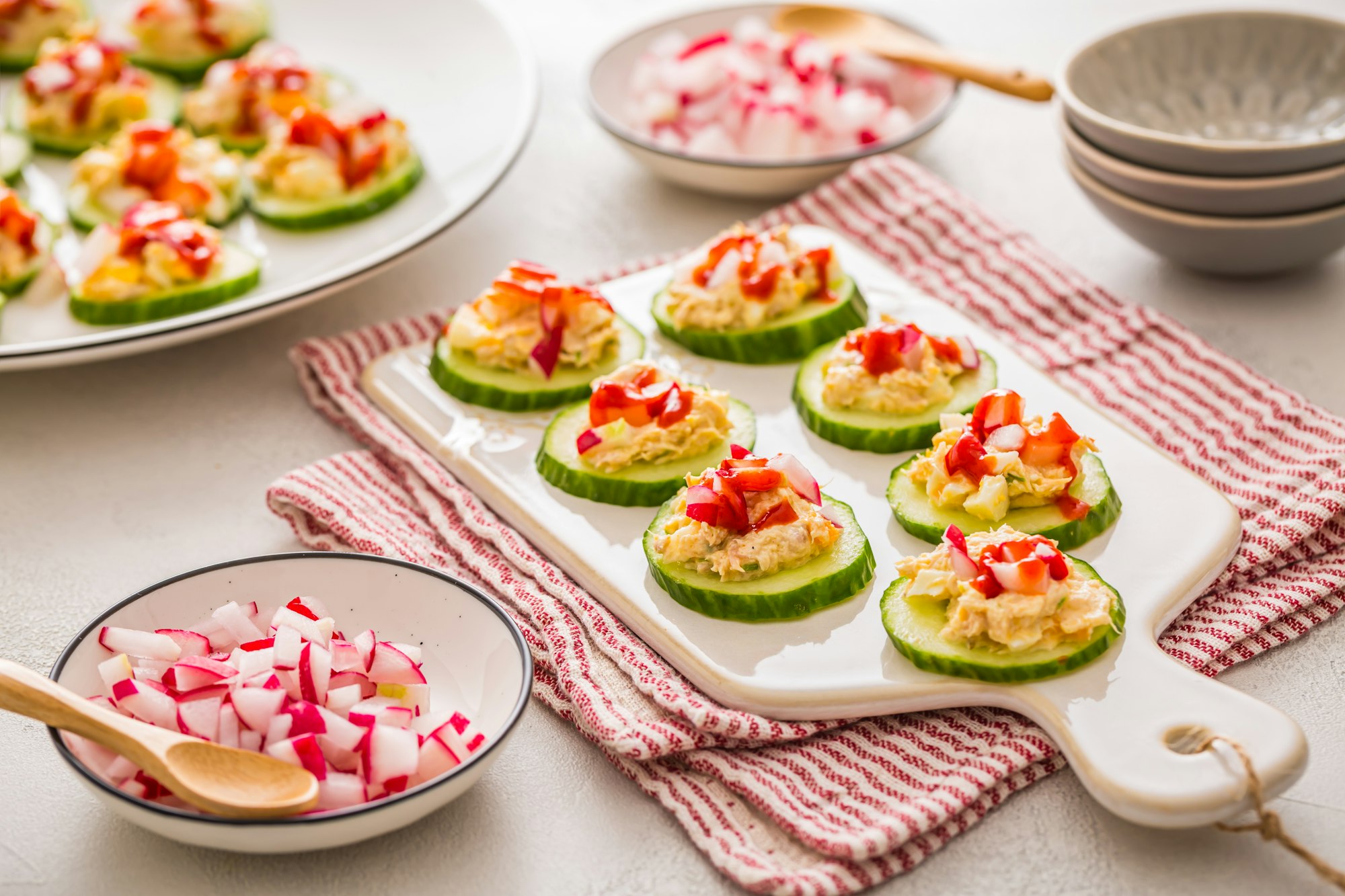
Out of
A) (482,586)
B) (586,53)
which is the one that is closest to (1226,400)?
(482,586)

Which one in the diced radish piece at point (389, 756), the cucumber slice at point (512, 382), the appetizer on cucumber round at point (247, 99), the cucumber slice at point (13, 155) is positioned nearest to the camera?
the diced radish piece at point (389, 756)

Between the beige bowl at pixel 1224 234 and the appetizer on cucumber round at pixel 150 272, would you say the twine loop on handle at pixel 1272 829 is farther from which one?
the appetizer on cucumber round at pixel 150 272

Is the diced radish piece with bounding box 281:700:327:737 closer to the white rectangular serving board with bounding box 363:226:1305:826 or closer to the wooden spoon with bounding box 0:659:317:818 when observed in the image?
the wooden spoon with bounding box 0:659:317:818

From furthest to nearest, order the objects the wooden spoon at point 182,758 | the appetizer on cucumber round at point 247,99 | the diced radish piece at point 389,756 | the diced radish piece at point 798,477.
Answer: the appetizer on cucumber round at point 247,99 → the diced radish piece at point 798,477 → the diced radish piece at point 389,756 → the wooden spoon at point 182,758

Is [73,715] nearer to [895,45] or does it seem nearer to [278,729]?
[278,729]

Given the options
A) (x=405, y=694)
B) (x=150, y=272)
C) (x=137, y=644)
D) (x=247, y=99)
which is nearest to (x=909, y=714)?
(x=405, y=694)

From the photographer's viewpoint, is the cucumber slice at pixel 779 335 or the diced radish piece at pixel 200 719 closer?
the diced radish piece at pixel 200 719

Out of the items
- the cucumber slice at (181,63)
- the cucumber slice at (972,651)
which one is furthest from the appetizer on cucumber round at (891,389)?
the cucumber slice at (181,63)
